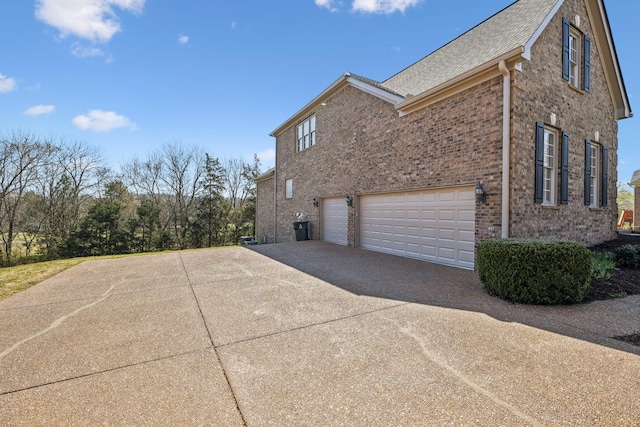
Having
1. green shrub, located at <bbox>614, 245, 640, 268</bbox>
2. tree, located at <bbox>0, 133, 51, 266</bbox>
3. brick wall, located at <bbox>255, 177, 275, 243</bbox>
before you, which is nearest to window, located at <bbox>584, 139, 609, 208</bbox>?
green shrub, located at <bbox>614, 245, 640, 268</bbox>

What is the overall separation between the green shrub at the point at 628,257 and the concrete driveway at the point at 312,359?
11.0ft

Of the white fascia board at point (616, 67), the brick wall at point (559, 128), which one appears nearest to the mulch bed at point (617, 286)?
the brick wall at point (559, 128)

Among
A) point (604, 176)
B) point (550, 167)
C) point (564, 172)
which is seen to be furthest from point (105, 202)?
point (604, 176)

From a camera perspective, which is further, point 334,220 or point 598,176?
point 334,220

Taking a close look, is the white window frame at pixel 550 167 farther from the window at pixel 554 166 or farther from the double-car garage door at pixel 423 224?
the double-car garage door at pixel 423 224

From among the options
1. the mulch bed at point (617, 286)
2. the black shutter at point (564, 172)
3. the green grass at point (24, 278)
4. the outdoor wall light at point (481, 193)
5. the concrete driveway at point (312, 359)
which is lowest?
the green grass at point (24, 278)

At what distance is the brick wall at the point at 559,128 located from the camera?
6395 mm

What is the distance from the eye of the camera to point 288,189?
52.6ft

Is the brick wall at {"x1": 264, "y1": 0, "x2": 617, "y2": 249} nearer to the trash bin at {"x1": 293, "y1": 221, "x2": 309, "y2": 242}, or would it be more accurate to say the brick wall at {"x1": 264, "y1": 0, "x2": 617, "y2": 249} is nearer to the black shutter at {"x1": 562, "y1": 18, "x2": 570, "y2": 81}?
the black shutter at {"x1": 562, "y1": 18, "x2": 570, "y2": 81}

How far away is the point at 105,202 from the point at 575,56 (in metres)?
24.4

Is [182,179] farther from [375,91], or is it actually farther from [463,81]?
[463,81]

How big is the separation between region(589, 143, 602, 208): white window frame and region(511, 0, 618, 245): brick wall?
31 centimetres

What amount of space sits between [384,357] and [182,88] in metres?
14.6

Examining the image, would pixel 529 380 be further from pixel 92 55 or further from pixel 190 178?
pixel 190 178
